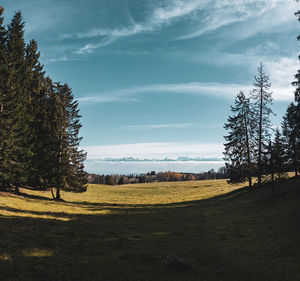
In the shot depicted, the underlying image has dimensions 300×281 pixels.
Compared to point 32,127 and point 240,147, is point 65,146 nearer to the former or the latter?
point 32,127

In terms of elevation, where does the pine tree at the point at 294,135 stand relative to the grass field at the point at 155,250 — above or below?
above

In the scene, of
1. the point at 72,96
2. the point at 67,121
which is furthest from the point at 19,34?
the point at 67,121

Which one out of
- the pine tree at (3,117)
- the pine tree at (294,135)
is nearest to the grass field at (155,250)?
the pine tree at (294,135)

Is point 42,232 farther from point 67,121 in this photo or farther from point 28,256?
point 67,121

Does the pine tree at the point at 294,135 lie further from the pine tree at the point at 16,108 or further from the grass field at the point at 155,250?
the pine tree at the point at 16,108

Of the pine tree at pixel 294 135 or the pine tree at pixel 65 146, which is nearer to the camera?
the pine tree at pixel 294 135

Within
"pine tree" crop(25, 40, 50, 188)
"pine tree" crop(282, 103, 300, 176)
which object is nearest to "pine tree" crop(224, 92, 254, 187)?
"pine tree" crop(282, 103, 300, 176)

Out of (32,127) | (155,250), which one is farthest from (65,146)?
(155,250)

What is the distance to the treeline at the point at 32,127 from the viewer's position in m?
27.3

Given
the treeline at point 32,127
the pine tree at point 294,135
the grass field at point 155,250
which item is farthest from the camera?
the treeline at point 32,127

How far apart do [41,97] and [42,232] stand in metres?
27.0

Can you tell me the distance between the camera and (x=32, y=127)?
3216cm

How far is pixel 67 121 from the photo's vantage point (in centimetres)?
3194

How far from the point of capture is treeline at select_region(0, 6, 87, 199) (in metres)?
27.3
